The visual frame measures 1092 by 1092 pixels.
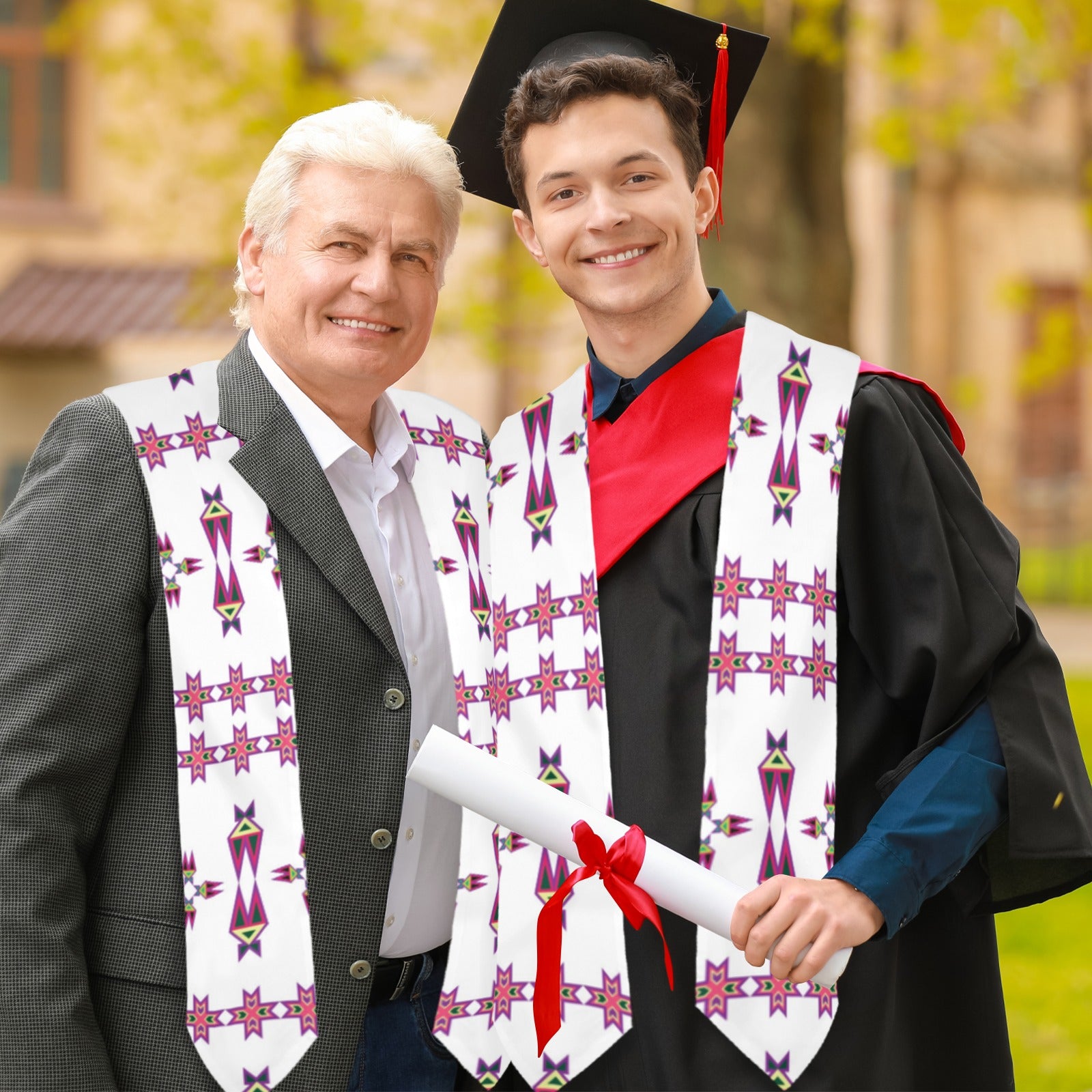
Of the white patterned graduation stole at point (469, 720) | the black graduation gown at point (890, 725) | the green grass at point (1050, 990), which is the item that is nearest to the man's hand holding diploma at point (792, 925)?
the black graduation gown at point (890, 725)

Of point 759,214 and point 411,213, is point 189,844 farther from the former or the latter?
point 759,214

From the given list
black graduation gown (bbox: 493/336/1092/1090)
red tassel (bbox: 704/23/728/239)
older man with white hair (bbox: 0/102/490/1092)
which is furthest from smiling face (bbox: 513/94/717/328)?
black graduation gown (bbox: 493/336/1092/1090)

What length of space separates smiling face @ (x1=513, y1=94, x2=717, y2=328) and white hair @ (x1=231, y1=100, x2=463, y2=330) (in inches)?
6.9

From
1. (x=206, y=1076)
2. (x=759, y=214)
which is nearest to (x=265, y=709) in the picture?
(x=206, y=1076)

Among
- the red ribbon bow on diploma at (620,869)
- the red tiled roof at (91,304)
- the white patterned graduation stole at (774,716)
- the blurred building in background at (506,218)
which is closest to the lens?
the red ribbon bow on diploma at (620,869)

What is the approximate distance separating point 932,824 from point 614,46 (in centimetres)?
139

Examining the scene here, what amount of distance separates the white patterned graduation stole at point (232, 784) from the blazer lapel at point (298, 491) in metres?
0.07

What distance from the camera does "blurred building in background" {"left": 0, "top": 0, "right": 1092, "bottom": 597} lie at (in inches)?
241

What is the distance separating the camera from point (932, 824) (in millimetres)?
2059

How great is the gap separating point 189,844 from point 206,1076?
36 cm

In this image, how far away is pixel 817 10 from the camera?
6254 mm

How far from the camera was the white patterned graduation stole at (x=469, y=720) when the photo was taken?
91.5 inches

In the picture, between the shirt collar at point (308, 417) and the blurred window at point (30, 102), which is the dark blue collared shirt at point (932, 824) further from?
the blurred window at point (30, 102)

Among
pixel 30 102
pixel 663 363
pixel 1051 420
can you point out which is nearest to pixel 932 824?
pixel 663 363
